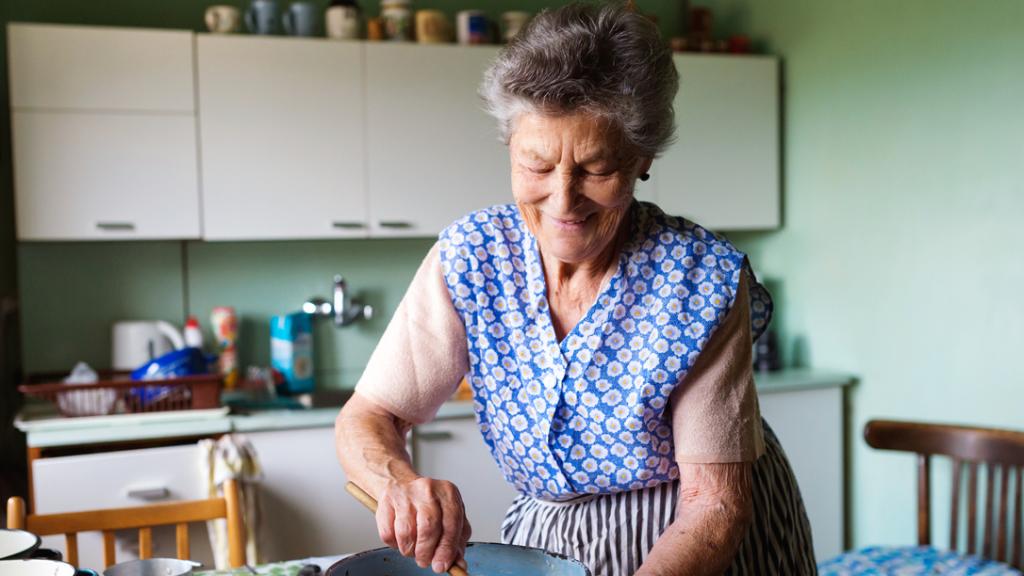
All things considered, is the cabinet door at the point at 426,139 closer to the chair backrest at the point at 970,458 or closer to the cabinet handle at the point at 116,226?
the cabinet handle at the point at 116,226

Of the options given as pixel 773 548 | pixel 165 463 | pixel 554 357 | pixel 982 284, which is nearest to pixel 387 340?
pixel 554 357

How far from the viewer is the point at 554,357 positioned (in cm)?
118

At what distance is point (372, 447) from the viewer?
1.15 meters

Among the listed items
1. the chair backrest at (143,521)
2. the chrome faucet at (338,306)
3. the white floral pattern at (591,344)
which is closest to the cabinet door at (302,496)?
the chrome faucet at (338,306)

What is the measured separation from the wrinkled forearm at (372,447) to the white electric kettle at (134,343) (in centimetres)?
183

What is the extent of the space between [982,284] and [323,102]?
1880 millimetres

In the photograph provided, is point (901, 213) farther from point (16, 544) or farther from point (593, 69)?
point (16, 544)

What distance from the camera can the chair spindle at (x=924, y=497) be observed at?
2.33 m

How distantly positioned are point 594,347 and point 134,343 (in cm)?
211

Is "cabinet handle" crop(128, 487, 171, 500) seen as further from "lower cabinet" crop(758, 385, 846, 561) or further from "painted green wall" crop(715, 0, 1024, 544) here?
"painted green wall" crop(715, 0, 1024, 544)

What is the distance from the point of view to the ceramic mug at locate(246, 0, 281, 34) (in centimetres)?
280

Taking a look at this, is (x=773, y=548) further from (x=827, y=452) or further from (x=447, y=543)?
(x=827, y=452)

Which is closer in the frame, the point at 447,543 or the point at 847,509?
the point at 447,543

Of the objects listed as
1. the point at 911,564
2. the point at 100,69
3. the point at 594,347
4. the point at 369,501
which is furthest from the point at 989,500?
the point at 100,69
